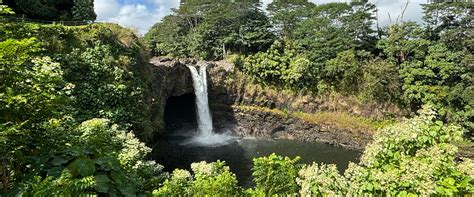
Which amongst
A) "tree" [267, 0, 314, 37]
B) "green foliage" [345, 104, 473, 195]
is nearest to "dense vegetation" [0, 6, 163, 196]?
"green foliage" [345, 104, 473, 195]

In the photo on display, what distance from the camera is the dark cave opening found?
30406 millimetres

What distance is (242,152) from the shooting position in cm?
2388

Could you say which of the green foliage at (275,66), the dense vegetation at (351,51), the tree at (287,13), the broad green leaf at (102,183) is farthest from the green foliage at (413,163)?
the tree at (287,13)

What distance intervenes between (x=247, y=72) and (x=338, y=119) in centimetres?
845

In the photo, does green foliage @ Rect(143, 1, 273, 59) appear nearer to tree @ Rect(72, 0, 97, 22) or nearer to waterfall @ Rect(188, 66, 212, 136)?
waterfall @ Rect(188, 66, 212, 136)

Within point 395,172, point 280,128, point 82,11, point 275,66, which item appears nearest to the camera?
point 395,172

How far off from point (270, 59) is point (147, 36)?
2686 centimetres

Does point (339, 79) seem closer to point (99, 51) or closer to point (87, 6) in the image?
point (99, 51)

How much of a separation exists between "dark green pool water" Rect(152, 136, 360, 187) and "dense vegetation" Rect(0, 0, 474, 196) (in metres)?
4.07

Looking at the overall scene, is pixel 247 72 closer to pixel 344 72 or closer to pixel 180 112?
pixel 180 112

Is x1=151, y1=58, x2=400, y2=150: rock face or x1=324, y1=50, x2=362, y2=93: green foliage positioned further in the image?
x1=324, y1=50, x2=362, y2=93: green foliage

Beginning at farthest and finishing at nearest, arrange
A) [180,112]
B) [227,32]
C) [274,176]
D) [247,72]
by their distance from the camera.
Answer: [227,32]
[180,112]
[247,72]
[274,176]

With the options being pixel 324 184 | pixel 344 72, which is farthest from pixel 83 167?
pixel 344 72

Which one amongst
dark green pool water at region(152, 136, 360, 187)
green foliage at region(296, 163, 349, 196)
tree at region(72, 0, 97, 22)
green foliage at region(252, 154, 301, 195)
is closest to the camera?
green foliage at region(296, 163, 349, 196)
